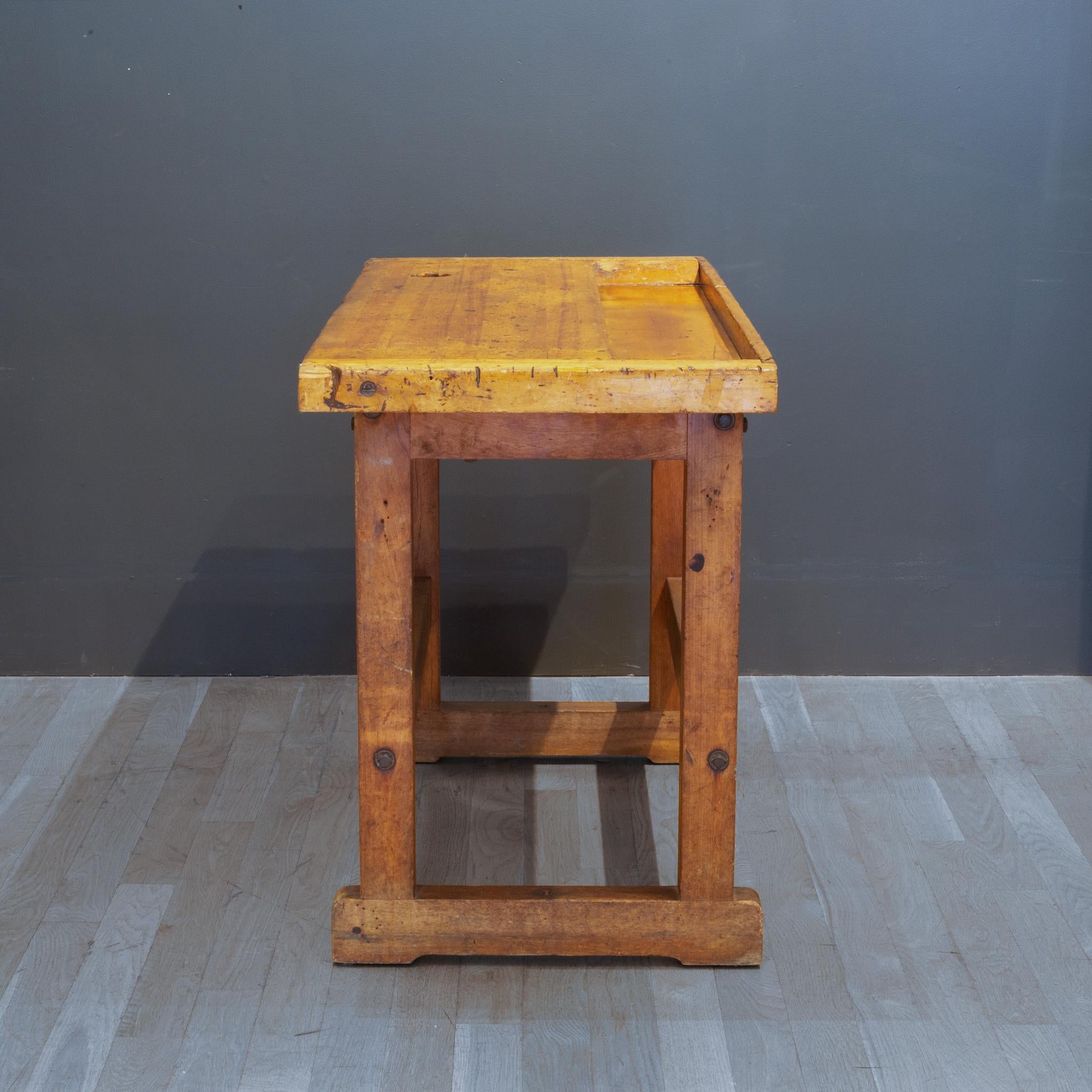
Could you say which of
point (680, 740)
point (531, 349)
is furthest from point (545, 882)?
point (531, 349)

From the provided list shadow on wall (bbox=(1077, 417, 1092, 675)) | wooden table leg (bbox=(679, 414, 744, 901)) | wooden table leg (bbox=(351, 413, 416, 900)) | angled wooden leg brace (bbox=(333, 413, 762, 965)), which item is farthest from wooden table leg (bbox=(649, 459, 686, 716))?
shadow on wall (bbox=(1077, 417, 1092, 675))

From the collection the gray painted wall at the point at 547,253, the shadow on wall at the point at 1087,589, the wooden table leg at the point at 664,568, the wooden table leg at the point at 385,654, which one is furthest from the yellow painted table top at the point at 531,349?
the shadow on wall at the point at 1087,589

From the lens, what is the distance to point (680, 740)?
6.34 feet

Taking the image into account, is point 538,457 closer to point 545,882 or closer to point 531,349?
point 531,349

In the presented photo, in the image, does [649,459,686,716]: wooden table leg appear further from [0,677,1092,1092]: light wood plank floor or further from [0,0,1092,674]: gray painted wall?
[0,0,1092,674]: gray painted wall

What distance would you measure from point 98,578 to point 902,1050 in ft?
6.13

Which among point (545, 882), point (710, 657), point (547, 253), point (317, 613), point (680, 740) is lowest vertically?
point (545, 882)

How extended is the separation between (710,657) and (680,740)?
0.15 metres

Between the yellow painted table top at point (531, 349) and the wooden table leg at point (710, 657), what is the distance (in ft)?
0.38

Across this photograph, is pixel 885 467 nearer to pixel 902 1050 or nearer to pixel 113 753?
pixel 902 1050

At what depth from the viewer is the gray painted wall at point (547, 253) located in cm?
258

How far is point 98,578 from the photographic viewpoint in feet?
9.34

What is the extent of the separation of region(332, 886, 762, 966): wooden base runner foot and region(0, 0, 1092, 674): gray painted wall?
1006 mm

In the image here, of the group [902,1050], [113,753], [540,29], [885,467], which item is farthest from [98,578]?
[902,1050]
